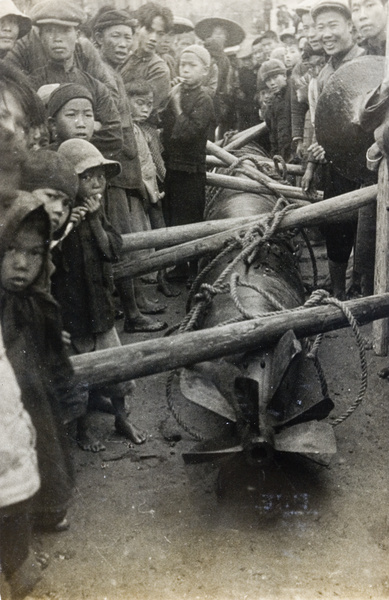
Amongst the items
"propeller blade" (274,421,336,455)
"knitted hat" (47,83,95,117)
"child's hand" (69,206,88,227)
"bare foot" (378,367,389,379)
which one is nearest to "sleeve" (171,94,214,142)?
"knitted hat" (47,83,95,117)

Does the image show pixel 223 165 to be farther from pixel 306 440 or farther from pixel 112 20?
pixel 306 440

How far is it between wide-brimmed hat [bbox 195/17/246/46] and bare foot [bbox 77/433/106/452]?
7.11ft

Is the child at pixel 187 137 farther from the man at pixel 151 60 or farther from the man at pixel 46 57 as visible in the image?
the man at pixel 46 57

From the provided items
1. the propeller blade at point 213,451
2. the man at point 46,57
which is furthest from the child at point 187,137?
the propeller blade at point 213,451

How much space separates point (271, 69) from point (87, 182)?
113 inches

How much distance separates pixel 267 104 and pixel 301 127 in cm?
64

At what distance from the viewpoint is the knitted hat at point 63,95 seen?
10.6 feet

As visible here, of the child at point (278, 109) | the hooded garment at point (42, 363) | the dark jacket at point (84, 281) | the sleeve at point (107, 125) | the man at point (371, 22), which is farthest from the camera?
the child at point (278, 109)

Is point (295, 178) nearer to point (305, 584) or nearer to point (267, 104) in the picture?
point (267, 104)

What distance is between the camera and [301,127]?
19.1 ft

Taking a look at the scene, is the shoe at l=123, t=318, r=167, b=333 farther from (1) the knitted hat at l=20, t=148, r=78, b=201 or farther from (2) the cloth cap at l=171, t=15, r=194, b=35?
(2) the cloth cap at l=171, t=15, r=194, b=35

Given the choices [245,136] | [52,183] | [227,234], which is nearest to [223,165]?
[245,136]

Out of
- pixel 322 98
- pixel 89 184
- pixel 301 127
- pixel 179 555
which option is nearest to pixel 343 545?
pixel 179 555

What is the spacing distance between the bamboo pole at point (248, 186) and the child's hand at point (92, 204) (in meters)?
2.18
